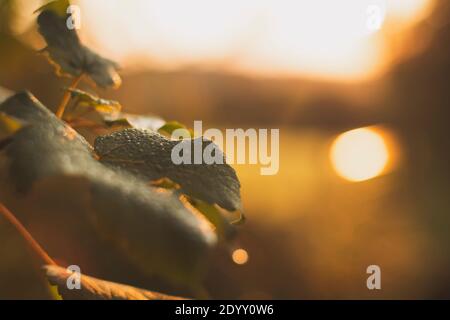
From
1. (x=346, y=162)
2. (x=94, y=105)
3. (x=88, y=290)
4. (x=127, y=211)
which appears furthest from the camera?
(x=346, y=162)

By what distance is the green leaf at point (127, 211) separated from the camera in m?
0.22

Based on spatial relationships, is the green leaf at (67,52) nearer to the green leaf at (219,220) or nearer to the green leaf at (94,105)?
the green leaf at (94,105)

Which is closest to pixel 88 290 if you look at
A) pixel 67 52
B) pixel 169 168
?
pixel 169 168

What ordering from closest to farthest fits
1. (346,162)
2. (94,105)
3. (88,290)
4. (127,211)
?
(127,211) → (88,290) → (94,105) → (346,162)

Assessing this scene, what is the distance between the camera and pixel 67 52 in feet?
1.84

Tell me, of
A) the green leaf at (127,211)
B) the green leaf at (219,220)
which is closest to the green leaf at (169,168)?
the green leaf at (127,211)

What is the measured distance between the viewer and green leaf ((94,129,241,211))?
295 mm

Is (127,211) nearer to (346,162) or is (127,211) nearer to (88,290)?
(88,290)

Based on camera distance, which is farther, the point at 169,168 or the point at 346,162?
the point at 346,162

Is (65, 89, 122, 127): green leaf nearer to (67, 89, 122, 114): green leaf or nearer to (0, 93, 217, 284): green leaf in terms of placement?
(67, 89, 122, 114): green leaf

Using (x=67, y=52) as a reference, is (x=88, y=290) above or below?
below

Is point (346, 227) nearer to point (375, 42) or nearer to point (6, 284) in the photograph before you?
point (375, 42)

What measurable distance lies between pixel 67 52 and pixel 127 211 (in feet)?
1.29
